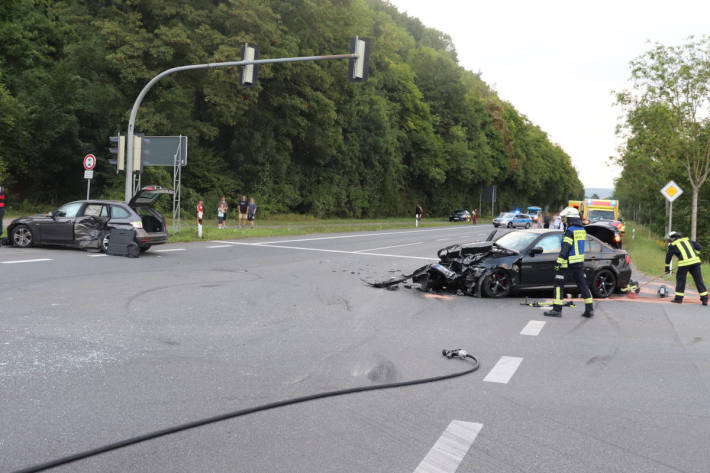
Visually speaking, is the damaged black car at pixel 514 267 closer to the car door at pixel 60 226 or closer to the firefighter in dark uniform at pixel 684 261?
the firefighter in dark uniform at pixel 684 261

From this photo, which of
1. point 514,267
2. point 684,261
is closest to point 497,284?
point 514,267

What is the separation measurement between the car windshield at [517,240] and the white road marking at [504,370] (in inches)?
219

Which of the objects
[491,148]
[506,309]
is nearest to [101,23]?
[506,309]

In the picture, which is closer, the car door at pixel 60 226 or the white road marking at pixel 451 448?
the white road marking at pixel 451 448

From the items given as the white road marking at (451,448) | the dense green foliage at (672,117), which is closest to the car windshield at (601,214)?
the dense green foliage at (672,117)

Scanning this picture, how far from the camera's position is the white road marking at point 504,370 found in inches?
227

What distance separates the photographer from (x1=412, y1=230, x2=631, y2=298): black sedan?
37.8ft

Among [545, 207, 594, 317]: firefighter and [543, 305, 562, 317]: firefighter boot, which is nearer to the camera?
[543, 305, 562, 317]: firefighter boot

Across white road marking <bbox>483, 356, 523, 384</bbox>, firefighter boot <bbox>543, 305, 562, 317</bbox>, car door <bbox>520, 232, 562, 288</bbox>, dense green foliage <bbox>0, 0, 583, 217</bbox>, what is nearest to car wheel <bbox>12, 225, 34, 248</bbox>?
car door <bbox>520, 232, 562, 288</bbox>

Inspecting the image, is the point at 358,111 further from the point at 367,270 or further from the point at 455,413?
the point at 455,413

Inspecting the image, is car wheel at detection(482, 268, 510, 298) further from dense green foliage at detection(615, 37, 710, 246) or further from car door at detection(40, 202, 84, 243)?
dense green foliage at detection(615, 37, 710, 246)

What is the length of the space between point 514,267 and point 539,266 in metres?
0.57

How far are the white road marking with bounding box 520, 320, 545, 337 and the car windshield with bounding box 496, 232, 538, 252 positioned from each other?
3.01 m

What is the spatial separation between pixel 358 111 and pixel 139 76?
25.3 m
